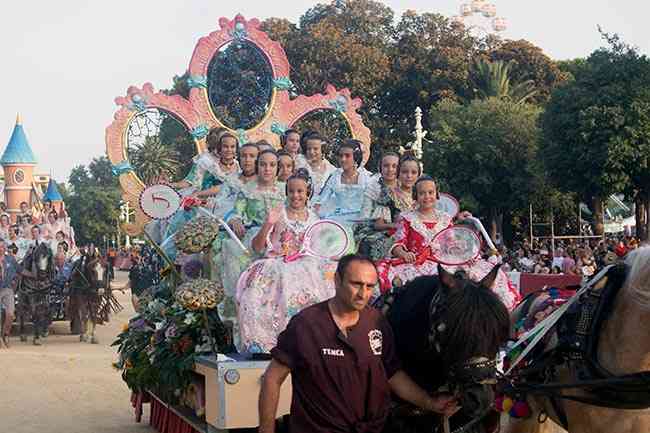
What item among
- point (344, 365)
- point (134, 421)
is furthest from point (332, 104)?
point (344, 365)

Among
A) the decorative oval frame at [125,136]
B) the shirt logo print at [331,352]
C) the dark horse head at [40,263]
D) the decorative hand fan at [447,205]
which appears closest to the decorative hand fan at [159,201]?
the decorative oval frame at [125,136]

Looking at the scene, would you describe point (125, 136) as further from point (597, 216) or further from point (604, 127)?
point (597, 216)

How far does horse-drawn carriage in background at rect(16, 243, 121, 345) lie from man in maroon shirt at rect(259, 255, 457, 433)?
681 inches

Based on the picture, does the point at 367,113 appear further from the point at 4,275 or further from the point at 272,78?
the point at 272,78

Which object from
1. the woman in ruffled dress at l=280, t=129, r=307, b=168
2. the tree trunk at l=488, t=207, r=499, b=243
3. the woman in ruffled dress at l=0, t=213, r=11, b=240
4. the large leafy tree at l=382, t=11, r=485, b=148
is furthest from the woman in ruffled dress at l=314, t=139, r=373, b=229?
the large leafy tree at l=382, t=11, r=485, b=148

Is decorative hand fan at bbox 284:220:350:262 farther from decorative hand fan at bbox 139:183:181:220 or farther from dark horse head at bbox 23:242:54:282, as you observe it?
dark horse head at bbox 23:242:54:282

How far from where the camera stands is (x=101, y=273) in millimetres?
21750

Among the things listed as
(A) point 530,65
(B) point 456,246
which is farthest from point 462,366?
(A) point 530,65

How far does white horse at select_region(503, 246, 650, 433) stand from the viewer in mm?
5250

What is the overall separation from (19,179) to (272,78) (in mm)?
75489

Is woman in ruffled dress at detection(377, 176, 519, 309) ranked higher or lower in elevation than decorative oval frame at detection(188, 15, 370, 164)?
lower

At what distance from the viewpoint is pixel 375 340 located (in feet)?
14.8

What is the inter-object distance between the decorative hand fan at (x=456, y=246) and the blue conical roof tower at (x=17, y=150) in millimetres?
77761

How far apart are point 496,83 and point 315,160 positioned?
36367 mm
